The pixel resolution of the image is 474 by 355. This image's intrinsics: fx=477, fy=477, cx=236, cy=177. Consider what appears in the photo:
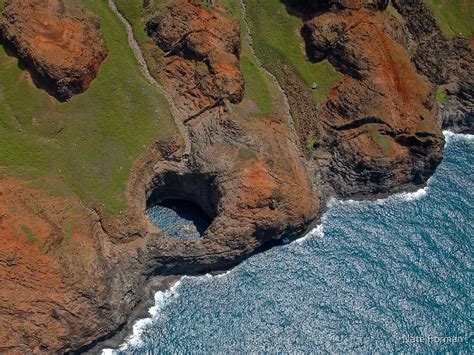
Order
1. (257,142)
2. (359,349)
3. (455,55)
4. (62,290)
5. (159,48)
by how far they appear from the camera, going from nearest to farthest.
Answer: (62,290) → (359,349) → (257,142) → (159,48) → (455,55)

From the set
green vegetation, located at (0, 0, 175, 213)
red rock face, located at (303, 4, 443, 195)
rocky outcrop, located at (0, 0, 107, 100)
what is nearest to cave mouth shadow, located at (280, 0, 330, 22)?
red rock face, located at (303, 4, 443, 195)

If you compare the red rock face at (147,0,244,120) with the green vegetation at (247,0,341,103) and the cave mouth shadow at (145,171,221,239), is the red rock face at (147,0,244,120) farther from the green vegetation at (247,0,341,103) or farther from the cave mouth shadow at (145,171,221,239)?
the cave mouth shadow at (145,171,221,239)

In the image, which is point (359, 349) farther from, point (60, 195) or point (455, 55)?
point (455, 55)

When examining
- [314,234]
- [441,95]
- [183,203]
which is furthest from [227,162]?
[441,95]

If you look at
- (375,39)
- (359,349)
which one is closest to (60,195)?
(359,349)

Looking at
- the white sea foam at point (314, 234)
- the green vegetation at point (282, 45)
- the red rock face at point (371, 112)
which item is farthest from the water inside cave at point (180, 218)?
the green vegetation at point (282, 45)
